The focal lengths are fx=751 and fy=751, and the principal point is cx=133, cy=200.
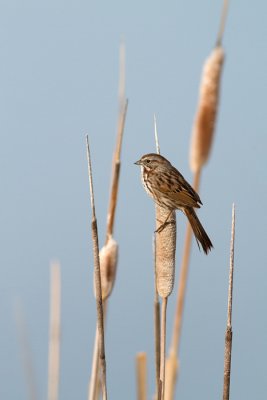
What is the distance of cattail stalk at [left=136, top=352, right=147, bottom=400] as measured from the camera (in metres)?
2.89

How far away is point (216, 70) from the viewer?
3436 millimetres

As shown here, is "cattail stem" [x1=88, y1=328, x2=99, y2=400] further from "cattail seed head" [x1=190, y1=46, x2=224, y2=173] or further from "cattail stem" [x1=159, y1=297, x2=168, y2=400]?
"cattail seed head" [x1=190, y1=46, x2=224, y2=173]

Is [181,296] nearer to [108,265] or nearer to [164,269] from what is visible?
[108,265]

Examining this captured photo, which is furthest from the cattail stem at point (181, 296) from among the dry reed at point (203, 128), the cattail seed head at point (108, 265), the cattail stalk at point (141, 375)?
the cattail seed head at point (108, 265)

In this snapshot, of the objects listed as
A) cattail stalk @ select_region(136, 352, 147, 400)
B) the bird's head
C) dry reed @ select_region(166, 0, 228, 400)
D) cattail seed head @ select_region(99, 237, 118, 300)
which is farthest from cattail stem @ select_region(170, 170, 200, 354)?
the bird's head

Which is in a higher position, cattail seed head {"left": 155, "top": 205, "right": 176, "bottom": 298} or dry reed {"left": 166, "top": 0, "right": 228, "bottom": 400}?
dry reed {"left": 166, "top": 0, "right": 228, "bottom": 400}

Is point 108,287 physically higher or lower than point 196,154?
lower

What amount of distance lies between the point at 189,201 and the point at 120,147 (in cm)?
62

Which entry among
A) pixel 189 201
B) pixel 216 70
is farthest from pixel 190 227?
pixel 216 70

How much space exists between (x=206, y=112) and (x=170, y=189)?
0.48 metres

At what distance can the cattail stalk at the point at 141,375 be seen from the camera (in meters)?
2.89

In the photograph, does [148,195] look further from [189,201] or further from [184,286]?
[184,286]

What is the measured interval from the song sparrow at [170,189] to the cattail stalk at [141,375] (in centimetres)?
71

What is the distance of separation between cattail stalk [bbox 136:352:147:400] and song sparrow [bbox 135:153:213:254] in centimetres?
71
